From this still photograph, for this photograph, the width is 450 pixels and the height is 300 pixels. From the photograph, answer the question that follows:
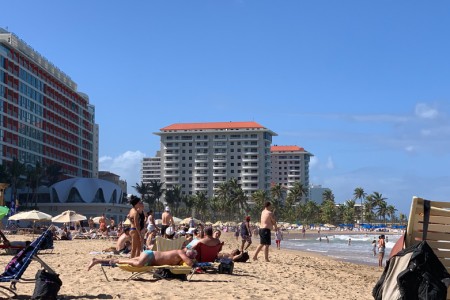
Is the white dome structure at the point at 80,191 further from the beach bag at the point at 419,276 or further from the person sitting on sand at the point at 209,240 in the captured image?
the beach bag at the point at 419,276

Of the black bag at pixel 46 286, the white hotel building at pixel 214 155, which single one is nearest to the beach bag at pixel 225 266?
the black bag at pixel 46 286

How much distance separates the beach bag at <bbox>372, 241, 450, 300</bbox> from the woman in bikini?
745 centimetres

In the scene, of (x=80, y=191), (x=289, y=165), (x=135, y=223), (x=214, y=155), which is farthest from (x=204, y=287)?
(x=289, y=165)

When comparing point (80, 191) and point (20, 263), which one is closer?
point (20, 263)

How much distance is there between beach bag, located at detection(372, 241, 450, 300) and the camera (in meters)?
3.86

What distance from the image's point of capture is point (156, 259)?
Answer: 9.84m

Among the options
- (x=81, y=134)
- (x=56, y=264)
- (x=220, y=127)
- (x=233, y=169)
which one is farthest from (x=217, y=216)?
(x=56, y=264)

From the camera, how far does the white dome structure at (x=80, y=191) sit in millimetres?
91812

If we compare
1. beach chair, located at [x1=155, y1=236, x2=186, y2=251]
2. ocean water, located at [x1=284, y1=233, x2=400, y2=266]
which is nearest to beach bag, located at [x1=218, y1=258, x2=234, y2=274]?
beach chair, located at [x1=155, y1=236, x2=186, y2=251]

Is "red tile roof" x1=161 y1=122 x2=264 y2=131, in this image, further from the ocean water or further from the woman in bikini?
the woman in bikini

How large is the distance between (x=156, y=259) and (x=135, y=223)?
1.52m

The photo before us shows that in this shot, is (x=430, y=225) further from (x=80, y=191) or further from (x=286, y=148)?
(x=286, y=148)

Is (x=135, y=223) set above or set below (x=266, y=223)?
above

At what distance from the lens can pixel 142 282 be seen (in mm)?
9633
